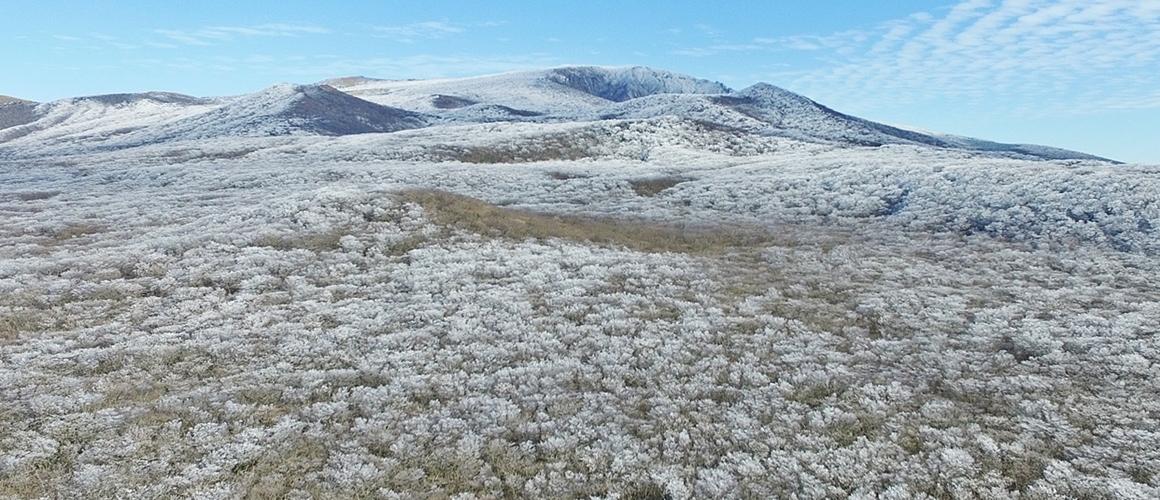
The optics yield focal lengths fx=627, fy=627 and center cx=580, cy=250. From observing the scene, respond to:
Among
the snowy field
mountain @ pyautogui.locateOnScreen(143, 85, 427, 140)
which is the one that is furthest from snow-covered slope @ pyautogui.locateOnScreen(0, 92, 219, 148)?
the snowy field

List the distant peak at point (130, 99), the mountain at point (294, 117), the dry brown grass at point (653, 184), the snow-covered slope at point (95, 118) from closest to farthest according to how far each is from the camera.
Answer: the dry brown grass at point (653, 184) → the mountain at point (294, 117) → the snow-covered slope at point (95, 118) → the distant peak at point (130, 99)

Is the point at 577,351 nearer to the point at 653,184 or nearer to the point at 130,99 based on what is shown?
the point at 653,184

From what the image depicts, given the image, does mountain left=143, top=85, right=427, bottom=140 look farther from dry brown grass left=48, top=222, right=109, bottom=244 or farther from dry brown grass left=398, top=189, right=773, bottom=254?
dry brown grass left=398, top=189, right=773, bottom=254

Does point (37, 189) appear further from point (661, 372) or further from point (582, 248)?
point (661, 372)

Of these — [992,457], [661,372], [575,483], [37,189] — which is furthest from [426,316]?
[37,189]

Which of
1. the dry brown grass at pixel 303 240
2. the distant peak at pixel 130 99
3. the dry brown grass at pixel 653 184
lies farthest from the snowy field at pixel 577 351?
the distant peak at pixel 130 99

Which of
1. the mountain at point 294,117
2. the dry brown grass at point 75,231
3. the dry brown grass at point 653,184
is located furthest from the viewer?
the mountain at point 294,117

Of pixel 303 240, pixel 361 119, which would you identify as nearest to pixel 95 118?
pixel 361 119

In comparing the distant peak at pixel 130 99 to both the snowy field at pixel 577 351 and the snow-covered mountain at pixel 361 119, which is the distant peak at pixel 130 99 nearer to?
the snow-covered mountain at pixel 361 119
